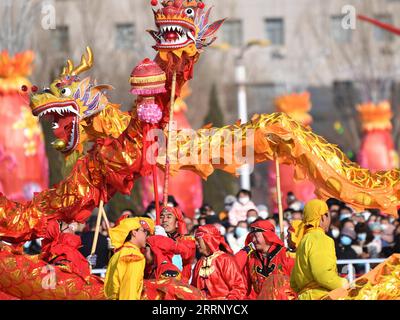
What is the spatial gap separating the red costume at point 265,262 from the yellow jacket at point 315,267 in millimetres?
636

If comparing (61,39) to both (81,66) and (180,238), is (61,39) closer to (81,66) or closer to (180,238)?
(81,66)

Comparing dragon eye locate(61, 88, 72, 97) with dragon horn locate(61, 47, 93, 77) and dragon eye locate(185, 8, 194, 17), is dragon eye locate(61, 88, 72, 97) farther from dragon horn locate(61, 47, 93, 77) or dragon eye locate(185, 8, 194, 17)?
dragon eye locate(185, 8, 194, 17)

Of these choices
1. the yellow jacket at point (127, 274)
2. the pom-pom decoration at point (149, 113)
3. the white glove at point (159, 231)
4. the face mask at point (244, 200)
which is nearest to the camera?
the yellow jacket at point (127, 274)

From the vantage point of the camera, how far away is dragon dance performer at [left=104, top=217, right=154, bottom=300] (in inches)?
307

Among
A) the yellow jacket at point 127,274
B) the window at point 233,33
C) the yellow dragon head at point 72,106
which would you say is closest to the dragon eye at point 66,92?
the yellow dragon head at point 72,106

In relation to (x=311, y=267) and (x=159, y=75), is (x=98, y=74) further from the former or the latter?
(x=311, y=267)

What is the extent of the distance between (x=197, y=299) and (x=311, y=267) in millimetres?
844

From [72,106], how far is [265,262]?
236 centimetres

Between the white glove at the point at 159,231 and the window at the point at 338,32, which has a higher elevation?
the window at the point at 338,32

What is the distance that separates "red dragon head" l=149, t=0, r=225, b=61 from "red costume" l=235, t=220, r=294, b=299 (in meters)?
1.89

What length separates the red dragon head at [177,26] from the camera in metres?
10.0

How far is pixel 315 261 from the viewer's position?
7996 mm

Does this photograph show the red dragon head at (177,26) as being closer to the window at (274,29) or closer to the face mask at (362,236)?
the face mask at (362,236)

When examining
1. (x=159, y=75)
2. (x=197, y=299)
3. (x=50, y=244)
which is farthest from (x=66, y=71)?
(x=197, y=299)
